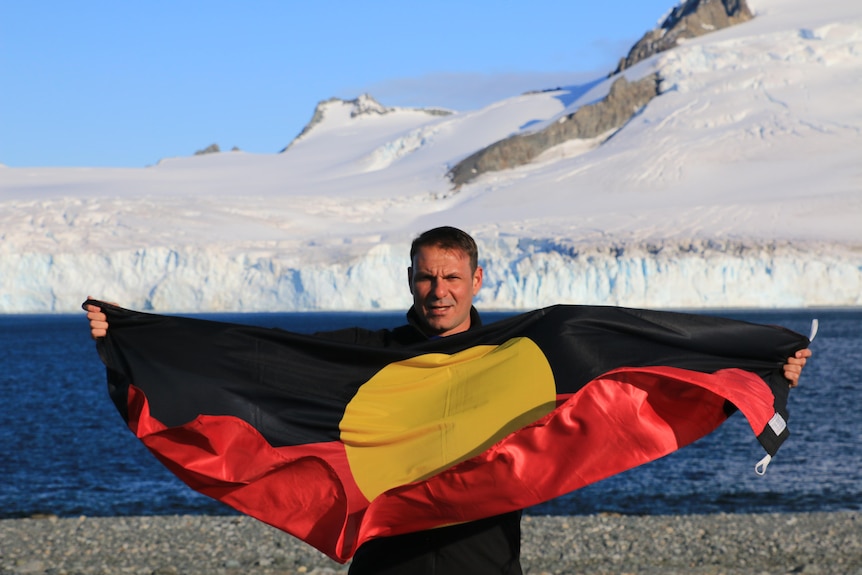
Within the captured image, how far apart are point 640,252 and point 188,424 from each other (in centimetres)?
5515

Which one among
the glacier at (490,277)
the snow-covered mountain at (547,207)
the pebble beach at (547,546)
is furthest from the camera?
the snow-covered mountain at (547,207)

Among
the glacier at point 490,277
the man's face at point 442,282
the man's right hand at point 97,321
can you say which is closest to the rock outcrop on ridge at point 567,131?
the glacier at point 490,277

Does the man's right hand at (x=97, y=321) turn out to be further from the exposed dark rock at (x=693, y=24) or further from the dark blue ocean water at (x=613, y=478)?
the exposed dark rock at (x=693, y=24)

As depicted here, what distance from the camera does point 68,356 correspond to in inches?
1988

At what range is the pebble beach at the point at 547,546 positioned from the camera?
986 centimetres

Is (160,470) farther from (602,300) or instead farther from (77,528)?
(602,300)

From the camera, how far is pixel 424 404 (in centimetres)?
345

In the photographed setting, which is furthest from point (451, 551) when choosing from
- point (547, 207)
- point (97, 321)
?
point (547, 207)

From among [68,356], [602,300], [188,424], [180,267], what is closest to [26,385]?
[68,356]

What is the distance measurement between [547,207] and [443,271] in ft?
267

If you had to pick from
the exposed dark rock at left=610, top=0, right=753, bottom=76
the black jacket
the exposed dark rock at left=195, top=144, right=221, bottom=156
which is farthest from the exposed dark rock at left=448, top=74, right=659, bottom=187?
the black jacket

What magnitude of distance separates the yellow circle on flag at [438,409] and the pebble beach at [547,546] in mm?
6230

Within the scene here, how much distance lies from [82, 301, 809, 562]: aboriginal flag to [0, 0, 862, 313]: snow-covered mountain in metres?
51.6

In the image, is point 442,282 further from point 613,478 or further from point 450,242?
point 613,478
